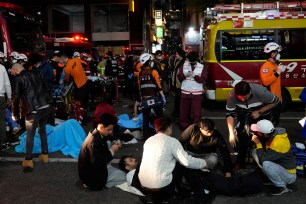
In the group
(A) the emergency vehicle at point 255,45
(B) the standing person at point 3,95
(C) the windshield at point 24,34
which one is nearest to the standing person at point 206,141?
(B) the standing person at point 3,95

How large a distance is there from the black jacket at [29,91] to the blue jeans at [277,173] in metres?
3.45

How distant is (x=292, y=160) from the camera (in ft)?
16.1

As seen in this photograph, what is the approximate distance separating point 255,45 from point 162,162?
6.50 m

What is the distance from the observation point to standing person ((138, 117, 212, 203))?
4.34 metres

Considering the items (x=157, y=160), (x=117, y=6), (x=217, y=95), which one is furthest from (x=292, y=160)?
(x=117, y=6)

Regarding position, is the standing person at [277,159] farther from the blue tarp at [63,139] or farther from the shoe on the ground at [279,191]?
the blue tarp at [63,139]

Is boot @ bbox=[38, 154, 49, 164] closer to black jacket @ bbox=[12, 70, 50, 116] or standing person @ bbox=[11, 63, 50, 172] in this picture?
standing person @ bbox=[11, 63, 50, 172]

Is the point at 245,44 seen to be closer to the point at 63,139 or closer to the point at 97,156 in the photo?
the point at 63,139

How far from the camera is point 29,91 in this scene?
596 centimetres

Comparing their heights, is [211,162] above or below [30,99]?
below

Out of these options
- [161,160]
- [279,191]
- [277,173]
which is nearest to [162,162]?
[161,160]

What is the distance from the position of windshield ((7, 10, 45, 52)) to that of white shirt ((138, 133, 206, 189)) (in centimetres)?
847

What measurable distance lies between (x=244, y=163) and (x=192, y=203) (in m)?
1.52

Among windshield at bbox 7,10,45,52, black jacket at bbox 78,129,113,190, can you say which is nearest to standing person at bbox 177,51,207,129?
black jacket at bbox 78,129,113,190
